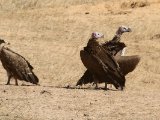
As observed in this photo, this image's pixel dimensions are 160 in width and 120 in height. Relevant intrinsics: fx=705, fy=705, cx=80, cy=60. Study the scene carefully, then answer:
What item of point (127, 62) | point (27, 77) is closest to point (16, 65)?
point (27, 77)

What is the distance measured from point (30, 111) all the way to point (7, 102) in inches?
30.4

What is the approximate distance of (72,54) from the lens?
22.3 metres

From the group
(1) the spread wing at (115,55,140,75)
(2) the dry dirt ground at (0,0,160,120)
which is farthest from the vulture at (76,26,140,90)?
(2) the dry dirt ground at (0,0,160,120)

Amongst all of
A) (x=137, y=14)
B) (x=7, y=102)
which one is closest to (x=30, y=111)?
(x=7, y=102)

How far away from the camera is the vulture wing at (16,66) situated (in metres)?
13.8

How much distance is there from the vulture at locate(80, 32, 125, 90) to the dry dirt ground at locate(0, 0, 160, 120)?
0.32m

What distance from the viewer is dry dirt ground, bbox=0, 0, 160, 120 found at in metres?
10.6

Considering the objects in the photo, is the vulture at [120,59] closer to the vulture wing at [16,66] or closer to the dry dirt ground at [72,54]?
the dry dirt ground at [72,54]

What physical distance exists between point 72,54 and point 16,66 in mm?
8634

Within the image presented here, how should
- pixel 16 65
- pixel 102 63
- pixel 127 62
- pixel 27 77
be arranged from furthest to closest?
pixel 27 77, pixel 16 65, pixel 127 62, pixel 102 63

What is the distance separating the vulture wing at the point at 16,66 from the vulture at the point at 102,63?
1.31 m

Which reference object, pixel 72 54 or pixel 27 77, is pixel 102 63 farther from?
pixel 72 54

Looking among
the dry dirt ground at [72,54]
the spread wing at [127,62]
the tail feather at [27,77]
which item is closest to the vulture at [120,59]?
the spread wing at [127,62]

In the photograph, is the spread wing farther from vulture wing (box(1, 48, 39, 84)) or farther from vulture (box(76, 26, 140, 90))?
vulture wing (box(1, 48, 39, 84))
